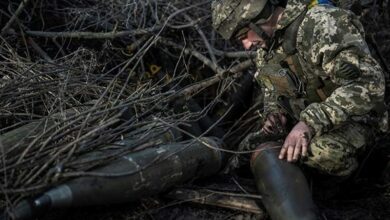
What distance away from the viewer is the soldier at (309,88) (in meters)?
3.56

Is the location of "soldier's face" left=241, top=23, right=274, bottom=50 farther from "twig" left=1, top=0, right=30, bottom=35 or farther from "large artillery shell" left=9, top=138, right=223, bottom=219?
"twig" left=1, top=0, right=30, bottom=35

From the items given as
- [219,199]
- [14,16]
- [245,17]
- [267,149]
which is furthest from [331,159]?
[14,16]

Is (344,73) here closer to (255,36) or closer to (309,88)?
(309,88)

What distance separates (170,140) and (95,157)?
3.19 feet

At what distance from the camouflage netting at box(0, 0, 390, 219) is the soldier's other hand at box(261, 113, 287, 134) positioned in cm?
42

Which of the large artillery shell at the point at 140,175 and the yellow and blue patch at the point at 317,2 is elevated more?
the yellow and blue patch at the point at 317,2

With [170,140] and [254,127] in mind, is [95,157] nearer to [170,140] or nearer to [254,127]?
[170,140]

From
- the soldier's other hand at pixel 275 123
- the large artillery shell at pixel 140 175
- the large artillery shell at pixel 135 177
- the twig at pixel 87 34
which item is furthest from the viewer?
the twig at pixel 87 34

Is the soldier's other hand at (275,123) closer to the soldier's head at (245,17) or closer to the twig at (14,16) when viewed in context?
the soldier's head at (245,17)

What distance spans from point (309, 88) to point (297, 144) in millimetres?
579

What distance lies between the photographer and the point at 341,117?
11.8 feet

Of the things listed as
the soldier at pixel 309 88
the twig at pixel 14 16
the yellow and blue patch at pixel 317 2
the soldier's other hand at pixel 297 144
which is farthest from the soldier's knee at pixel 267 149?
the twig at pixel 14 16

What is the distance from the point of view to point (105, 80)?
4.44 metres

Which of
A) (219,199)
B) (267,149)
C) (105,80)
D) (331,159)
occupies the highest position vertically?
(105,80)
